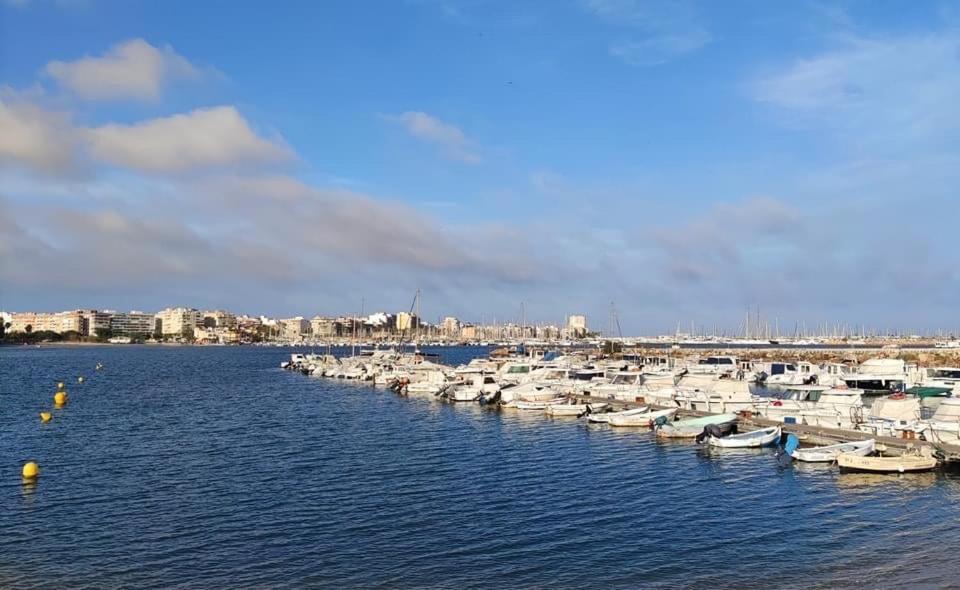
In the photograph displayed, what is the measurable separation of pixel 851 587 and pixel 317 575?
44.7 ft

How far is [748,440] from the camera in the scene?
38.4 m

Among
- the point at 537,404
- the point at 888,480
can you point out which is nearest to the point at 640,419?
the point at 537,404

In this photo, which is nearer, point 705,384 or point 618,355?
point 705,384

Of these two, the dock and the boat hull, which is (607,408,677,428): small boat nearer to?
the dock

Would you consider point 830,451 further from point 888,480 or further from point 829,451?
point 888,480

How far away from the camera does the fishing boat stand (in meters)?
41.8

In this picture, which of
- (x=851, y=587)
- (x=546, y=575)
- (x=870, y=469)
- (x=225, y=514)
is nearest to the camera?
(x=851, y=587)

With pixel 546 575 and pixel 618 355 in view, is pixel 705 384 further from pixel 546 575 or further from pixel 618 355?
pixel 618 355

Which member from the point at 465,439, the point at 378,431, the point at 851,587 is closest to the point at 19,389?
the point at 378,431

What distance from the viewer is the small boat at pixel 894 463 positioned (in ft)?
101

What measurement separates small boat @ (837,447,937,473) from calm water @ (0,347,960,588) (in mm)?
678

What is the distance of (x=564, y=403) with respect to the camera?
56000mm

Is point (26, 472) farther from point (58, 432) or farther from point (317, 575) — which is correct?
point (317, 575)

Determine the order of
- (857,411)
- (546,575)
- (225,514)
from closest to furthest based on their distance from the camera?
1. (546,575)
2. (225,514)
3. (857,411)
